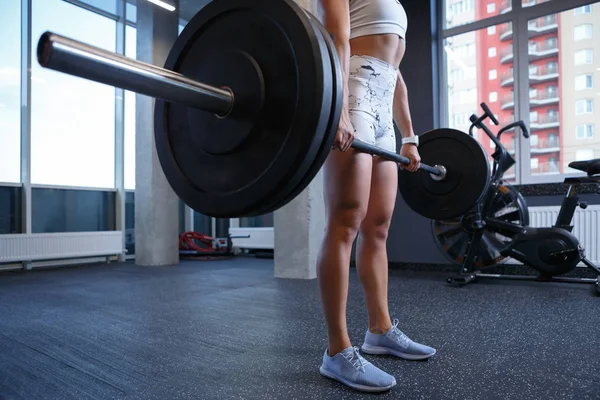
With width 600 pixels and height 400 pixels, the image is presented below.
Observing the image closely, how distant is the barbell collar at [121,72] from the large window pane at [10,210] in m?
3.99

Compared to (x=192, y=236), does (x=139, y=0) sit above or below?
above

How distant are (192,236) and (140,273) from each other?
1.51 metres

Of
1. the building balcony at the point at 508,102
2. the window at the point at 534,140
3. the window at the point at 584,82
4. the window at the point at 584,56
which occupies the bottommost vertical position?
the window at the point at 534,140

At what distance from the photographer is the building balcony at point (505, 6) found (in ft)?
11.0

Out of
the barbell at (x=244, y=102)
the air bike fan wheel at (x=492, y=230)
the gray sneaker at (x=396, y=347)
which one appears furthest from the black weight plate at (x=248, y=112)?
the air bike fan wheel at (x=492, y=230)

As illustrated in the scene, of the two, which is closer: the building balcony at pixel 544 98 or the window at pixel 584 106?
the window at pixel 584 106

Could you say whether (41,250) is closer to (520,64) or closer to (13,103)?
(13,103)

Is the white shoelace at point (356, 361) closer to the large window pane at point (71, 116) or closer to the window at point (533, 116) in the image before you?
the window at point (533, 116)

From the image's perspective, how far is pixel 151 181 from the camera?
3.96 meters

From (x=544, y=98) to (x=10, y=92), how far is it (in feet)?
15.0

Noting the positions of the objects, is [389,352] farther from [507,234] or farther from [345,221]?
[507,234]

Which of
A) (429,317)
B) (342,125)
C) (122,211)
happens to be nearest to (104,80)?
(342,125)

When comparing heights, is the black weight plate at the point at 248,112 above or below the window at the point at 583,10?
below

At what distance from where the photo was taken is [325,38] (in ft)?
2.24
